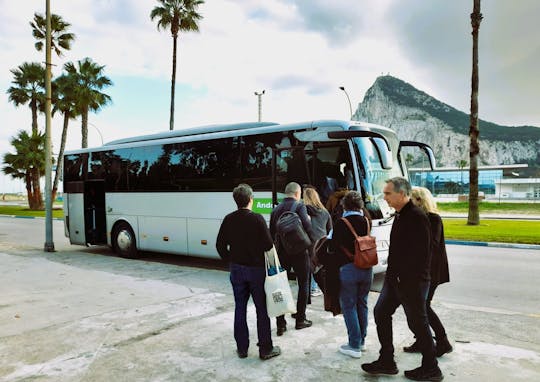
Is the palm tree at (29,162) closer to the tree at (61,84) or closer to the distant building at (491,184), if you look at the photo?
the tree at (61,84)

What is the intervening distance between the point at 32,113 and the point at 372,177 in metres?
48.1

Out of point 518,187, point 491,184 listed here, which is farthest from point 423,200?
point 491,184

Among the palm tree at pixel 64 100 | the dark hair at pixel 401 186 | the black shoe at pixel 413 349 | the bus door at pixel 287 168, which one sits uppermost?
the palm tree at pixel 64 100

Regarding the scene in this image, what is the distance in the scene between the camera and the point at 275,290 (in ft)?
14.8

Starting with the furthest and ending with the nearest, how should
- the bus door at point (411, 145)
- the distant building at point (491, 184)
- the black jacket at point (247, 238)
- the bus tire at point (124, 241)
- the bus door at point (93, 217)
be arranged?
1. the distant building at point (491, 184)
2. the bus door at point (93, 217)
3. the bus tire at point (124, 241)
4. the bus door at point (411, 145)
5. the black jacket at point (247, 238)

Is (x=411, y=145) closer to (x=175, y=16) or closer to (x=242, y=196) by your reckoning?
(x=242, y=196)

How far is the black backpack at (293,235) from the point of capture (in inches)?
213

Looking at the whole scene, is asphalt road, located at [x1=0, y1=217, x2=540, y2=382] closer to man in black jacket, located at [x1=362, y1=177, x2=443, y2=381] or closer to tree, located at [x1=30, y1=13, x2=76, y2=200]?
man in black jacket, located at [x1=362, y1=177, x2=443, y2=381]

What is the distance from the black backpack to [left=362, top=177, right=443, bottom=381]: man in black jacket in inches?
59.6

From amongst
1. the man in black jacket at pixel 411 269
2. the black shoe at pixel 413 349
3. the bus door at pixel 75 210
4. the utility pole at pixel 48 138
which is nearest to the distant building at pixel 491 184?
the bus door at pixel 75 210

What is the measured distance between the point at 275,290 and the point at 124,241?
345 inches

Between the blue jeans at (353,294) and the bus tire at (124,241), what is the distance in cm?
870

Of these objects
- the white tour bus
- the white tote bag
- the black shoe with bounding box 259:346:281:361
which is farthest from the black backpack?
the white tour bus

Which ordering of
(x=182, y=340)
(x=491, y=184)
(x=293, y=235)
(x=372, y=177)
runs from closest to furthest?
(x=182, y=340)
(x=293, y=235)
(x=372, y=177)
(x=491, y=184)
